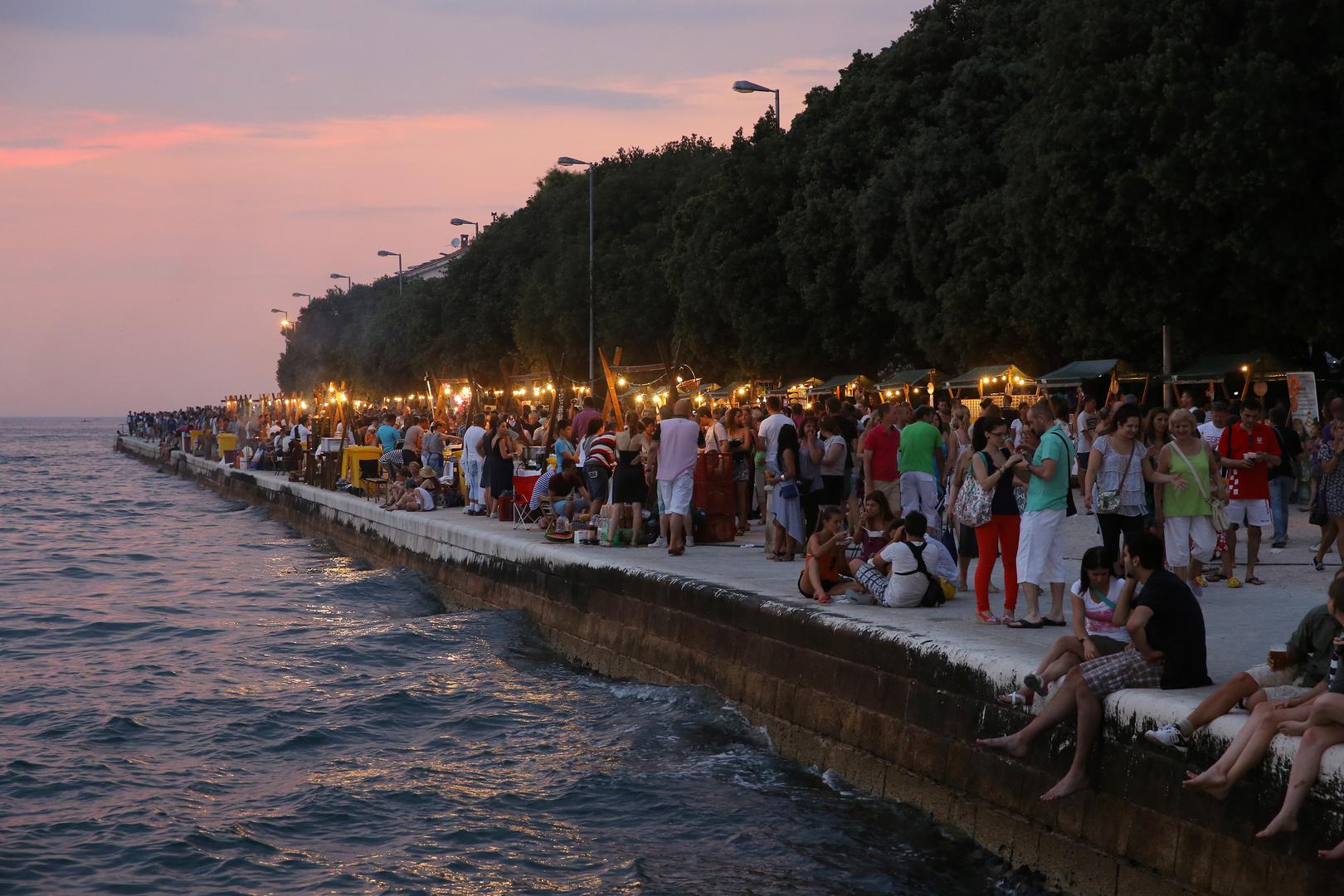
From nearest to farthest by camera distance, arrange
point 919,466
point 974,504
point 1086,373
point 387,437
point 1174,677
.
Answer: point 1174,677
point 974,504
point 919,466
point 387,437
point 1086,373

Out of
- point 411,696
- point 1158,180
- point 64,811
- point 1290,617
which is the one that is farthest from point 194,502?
point 1290,617

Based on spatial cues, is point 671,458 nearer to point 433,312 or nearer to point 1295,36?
point 1295,36

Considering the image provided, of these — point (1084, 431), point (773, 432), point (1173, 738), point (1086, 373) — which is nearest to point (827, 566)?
point (773, 432)

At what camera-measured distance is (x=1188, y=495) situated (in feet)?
38.4

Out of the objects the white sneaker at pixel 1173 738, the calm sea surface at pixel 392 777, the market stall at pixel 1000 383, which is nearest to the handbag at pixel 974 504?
the calm sea surface at pixel 392 777

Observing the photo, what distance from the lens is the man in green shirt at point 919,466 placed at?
13500 millimetres

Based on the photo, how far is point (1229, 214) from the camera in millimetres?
27781

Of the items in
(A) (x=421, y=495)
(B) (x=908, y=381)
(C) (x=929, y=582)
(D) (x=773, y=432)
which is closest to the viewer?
(C) (x=929, y=582)

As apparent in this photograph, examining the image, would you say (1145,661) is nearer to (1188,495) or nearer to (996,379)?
(1188,495)

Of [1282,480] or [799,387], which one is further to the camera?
[799,387]

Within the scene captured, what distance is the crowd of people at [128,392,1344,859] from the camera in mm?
7098

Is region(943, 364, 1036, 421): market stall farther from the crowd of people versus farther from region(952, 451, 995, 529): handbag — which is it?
region(952, 451, 995, 529): handbag

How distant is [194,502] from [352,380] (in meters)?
62.2

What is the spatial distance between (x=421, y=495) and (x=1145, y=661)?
Result: 19.7 m
